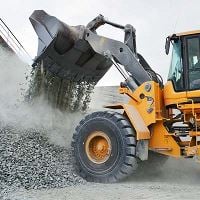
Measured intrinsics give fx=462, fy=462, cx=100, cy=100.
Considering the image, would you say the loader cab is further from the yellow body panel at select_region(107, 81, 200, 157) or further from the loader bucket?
the loader bucket

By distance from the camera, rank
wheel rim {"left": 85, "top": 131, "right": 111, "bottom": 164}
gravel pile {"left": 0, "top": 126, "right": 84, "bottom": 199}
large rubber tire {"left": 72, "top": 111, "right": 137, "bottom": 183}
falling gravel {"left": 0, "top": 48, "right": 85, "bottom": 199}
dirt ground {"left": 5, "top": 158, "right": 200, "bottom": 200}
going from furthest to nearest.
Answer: wheel rim {"left": 85, "top": 131, "right": 111, "bottom": 164}
large rubber tire {"left": 72, "top": 111, "right": 137, "bottom": 183}
falling gravel {"left": 0, "top": 48, "right": 85, "bottom": 199}
gravel pile {"left": 0, "top": 126, "right": 84, "bottom": 199}
dirt ground {"left": 5, "top": 158, "right": 200, "bottom": 200}

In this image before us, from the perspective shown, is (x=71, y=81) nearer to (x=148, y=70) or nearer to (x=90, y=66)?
(x=90, y=66)

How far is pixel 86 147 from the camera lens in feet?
26.2

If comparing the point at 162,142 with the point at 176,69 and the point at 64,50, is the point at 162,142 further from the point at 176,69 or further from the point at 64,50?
the point at 64,50

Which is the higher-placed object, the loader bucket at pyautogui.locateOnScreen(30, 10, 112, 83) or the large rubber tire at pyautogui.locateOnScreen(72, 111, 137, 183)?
the loader bucket at pyautogui.locateOnScreen(30, 10, 112, 83)

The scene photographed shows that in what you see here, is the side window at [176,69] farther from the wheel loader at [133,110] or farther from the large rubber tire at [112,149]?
the large rubber tire at [112,149]

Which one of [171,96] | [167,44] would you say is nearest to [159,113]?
[171,96]

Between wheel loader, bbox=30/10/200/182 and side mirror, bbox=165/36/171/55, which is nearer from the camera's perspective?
wheel loader, bbox=30/10/200/182

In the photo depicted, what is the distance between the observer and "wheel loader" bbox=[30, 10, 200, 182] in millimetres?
7656

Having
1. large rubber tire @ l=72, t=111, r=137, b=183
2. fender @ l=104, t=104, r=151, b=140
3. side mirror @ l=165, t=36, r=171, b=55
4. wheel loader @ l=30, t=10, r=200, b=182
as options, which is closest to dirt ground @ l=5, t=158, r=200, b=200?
large rubber tire @ l=72, t=111, r=137, b=183

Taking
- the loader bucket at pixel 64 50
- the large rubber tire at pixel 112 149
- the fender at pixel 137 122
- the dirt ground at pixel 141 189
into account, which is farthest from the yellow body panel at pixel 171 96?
the loader bucket at pixel 64 50

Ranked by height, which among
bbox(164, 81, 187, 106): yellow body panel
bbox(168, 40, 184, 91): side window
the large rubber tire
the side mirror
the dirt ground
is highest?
the side mirror

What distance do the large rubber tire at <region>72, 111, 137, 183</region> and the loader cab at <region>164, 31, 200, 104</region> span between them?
1020 millimetres

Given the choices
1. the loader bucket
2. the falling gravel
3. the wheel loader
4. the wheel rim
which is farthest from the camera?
the loader bucket
